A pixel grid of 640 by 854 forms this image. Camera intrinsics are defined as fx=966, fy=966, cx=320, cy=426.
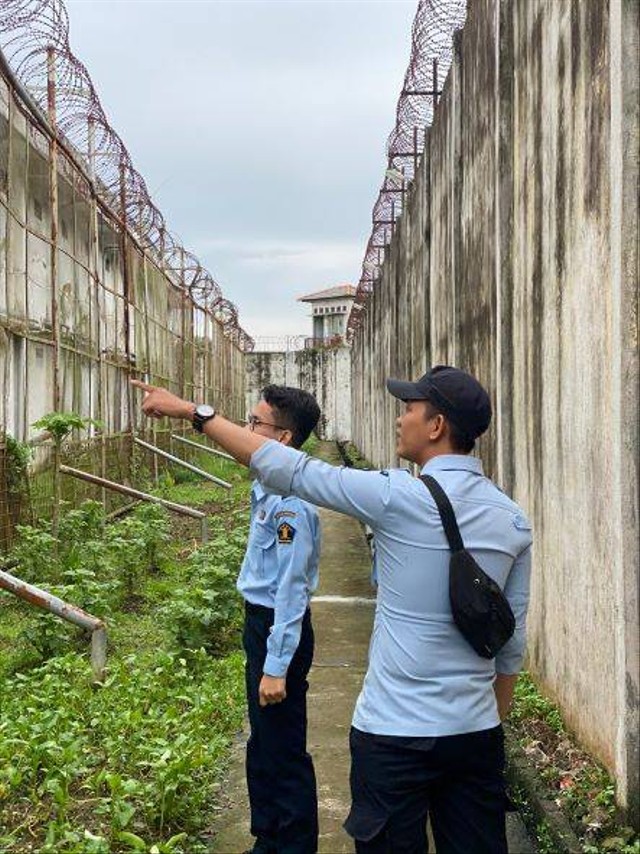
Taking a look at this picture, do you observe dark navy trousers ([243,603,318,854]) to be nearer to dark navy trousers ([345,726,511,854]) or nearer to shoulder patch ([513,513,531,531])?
dark navy trousers ([345,726,511,854])

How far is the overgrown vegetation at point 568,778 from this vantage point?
10.1ft

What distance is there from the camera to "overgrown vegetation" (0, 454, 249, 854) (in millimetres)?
3424

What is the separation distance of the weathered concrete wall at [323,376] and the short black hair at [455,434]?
3163cm

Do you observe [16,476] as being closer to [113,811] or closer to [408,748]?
[113,811]

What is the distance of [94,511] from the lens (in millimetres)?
8445

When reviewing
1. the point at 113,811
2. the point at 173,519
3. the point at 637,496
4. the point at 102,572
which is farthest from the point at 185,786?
the point at 173,519

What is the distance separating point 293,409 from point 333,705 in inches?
95.8

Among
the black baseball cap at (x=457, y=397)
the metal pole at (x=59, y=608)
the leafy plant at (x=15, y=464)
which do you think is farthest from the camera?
the leafy plant at (x=15, y=464)

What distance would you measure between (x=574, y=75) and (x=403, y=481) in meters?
2.38

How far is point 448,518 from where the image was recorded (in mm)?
2117

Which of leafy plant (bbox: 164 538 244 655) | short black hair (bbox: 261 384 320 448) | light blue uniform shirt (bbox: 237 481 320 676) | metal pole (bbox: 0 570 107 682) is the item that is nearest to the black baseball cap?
light blue uniform shirt (bbox: 237 481 320 676)

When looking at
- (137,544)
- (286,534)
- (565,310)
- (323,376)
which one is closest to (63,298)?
(137,544)

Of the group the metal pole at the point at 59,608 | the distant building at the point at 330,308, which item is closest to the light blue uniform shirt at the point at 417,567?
the metal pole at the point at 59,608

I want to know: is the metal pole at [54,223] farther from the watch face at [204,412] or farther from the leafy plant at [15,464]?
the watch face at [204,412]
